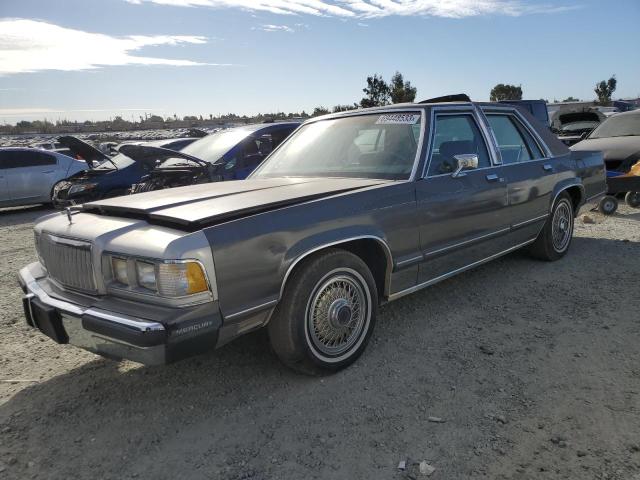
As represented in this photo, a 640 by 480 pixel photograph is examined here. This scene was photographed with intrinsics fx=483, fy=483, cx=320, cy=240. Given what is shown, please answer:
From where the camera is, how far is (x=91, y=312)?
2420 mm

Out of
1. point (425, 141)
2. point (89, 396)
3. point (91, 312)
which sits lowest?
point (89, 396)

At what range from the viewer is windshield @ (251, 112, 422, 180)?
3.58m

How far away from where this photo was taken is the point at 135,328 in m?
2.23

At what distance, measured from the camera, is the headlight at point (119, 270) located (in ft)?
8.11

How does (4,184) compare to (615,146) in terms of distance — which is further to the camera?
(4,184)

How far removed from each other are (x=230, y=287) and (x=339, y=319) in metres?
0.81

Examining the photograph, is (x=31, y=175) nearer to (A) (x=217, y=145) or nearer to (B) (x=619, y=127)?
(A) (x=217, y=145)

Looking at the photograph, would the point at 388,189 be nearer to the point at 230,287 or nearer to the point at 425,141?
the point at 425,141

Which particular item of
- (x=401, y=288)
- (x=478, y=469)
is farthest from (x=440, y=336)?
(x=478, y=469)

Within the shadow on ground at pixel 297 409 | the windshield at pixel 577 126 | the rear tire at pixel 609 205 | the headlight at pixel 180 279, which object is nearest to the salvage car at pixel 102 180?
the shadow on ground at pixel 297 409

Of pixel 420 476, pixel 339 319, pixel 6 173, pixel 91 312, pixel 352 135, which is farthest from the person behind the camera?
pixel 6 173

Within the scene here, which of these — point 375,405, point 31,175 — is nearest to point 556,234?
point 375,405

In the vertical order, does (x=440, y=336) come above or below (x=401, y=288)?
below

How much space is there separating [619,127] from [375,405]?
29.9 feet
